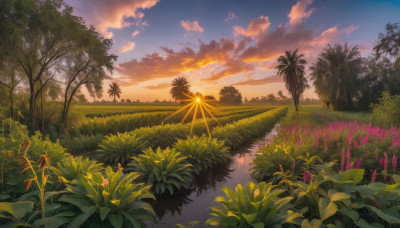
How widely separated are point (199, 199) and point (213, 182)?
130 cm

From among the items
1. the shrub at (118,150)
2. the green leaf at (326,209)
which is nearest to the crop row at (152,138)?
the shrub at (118,150)

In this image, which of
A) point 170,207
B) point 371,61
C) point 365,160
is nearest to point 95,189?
point 170,207

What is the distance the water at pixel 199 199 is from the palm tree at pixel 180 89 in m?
73.0

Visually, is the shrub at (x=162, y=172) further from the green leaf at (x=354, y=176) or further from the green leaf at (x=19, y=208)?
the green leaf at (x=354, y=176)

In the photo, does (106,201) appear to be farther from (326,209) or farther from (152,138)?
(152,138)

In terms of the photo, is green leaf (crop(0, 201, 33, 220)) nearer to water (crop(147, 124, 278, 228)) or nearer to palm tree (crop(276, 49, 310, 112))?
water (crop(147, 124, 278, 228))

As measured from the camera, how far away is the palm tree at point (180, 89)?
260 feet

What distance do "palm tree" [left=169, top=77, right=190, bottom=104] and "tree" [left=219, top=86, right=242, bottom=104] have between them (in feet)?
163

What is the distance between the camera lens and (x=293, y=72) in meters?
40.7

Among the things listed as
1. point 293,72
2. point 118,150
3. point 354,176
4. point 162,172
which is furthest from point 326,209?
point 293,72

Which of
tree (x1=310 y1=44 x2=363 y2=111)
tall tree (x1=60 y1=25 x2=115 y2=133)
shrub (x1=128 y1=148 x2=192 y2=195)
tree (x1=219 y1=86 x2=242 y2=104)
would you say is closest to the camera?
shrub (x1=128 y1=148 x2=192 y2=195)

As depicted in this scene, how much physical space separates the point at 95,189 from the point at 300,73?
46.8 metres

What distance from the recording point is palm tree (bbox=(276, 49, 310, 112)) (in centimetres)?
4019

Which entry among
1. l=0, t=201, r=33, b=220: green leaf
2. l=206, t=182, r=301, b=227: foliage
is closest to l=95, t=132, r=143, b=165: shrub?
l=0, t=201, r=33, b=220: green leaf
